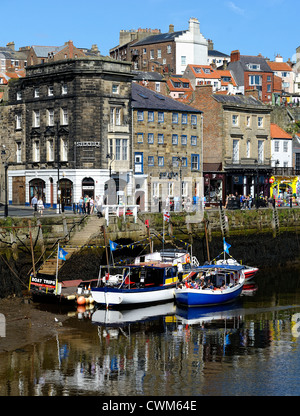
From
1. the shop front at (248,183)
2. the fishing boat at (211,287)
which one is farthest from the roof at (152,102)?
the fishing boat at (211,287)

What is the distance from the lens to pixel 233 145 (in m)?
72.6

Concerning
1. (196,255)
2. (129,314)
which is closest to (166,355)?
(129,314)

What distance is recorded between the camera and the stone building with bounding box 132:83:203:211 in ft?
209

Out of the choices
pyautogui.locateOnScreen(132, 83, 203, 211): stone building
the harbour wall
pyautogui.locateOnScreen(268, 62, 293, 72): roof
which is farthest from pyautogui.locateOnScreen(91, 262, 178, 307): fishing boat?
pyautogui.locateOnScreen(268, 62, 293, 72): roof

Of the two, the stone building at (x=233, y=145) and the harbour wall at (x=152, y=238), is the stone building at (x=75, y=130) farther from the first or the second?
the stone building at (x=233, y=145)

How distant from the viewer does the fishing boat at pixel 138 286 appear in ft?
130

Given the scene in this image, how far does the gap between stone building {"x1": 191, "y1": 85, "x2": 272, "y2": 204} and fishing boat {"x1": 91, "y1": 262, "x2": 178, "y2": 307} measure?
85.8ft

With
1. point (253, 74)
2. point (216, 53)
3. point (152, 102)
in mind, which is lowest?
point (152, 102)

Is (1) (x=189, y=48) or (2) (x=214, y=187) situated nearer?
(2) (x=214, y=187)

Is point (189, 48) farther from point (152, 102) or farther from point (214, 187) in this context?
point (152, 102)

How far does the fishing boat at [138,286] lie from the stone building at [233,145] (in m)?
26.1

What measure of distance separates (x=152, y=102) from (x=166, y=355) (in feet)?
125

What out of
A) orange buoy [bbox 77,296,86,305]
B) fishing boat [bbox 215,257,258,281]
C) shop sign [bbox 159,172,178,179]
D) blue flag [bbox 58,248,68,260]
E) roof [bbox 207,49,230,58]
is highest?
roof [bbox 207,49,230,58]

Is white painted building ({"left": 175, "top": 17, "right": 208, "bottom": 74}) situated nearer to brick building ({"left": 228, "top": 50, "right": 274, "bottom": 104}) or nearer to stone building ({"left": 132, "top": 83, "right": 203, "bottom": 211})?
brick building ({"left": 228, "top": 50, "right": 274, "bottom": 104})
